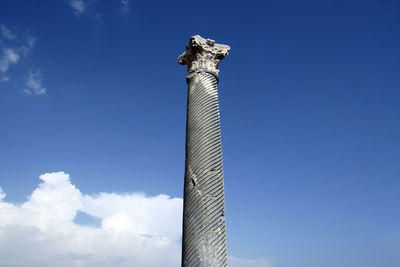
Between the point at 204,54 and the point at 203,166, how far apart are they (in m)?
2.88

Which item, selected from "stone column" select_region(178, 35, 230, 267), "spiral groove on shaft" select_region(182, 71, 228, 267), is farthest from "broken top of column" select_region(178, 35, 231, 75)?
"spiral groove on shaft" select_region(182, 71, 228, 267)

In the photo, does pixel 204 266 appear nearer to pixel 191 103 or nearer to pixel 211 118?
pixel 211 118

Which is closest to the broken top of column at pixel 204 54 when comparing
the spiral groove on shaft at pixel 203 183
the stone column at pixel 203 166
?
the stone column at pixel 203 166

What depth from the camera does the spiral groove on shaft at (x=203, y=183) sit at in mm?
5757

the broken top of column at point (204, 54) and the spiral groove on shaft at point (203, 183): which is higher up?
the broken top of column at point (204, 54)

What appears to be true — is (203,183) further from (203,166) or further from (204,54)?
(204,54)

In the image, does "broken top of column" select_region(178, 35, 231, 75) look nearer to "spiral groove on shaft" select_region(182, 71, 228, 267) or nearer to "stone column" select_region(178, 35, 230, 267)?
"stone column" select_region(178, 35, 230, 267)

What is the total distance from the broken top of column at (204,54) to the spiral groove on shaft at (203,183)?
1.18ft

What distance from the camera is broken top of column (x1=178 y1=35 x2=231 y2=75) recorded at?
7.75 metres

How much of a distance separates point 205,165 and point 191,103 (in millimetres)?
1553

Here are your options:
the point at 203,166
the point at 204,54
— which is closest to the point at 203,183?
the point at 203,166

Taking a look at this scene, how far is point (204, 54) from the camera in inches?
307

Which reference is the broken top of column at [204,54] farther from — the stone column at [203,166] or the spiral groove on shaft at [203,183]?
the spiral groove on shaft at [203,183]

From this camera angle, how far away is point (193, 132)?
22.4 ft
